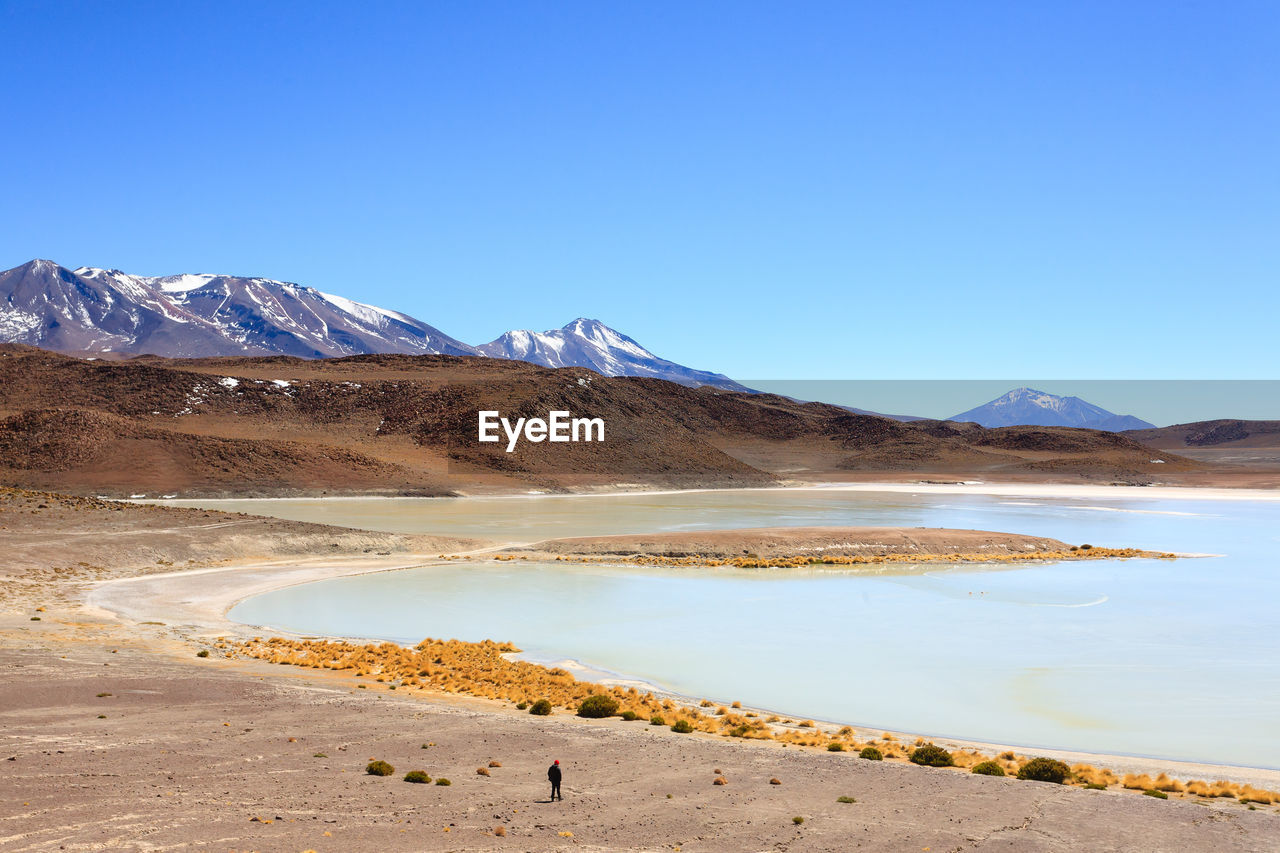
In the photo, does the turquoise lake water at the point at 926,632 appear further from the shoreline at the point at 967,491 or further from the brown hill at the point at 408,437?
the brown hill at the point at 408,437

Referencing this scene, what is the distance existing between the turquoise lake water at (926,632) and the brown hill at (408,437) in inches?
1407

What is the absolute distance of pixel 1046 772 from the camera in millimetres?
12547

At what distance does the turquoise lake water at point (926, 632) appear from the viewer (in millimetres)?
17172

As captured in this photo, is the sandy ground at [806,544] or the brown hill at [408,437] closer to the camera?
the sandy ground at [806,544]

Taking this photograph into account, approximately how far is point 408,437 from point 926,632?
7737 centimetres

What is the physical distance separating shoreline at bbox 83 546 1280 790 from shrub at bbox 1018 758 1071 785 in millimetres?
1590

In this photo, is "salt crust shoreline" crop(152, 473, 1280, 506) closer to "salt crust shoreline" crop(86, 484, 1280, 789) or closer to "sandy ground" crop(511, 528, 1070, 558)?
"sandy ground" crop(511, 528, 1070, 558)

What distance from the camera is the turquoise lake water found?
56.3 ft

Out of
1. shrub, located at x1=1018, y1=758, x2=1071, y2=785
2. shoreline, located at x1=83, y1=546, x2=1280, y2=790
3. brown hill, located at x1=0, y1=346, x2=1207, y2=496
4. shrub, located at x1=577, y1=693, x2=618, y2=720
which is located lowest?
shoreline, located at x1=83, y1=546, x2=1280, y2=790

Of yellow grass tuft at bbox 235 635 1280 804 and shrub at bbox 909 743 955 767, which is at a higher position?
shrub at bbox 909 743 955 767

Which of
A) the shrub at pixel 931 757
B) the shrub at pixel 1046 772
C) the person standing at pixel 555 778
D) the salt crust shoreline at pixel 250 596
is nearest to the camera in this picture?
the person standing at pixel 555 778

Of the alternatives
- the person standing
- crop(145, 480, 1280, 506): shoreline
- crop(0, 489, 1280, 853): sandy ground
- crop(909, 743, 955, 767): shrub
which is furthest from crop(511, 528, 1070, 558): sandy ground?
crop(145, 480, 1280, 506): shoreline

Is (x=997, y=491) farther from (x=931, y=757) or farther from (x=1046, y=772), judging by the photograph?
(x=1046, y=772)

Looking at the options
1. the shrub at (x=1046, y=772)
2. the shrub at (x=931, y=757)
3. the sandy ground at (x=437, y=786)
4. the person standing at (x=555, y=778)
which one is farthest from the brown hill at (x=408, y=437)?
the shrub at (x=1046, y=772)
